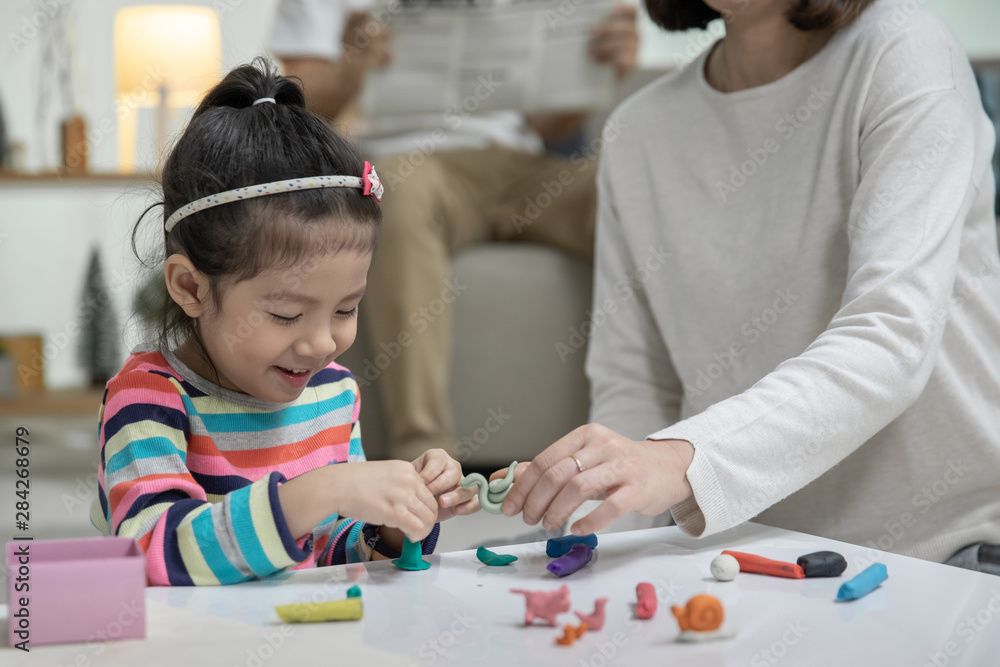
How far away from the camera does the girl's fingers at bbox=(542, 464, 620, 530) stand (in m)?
0.68

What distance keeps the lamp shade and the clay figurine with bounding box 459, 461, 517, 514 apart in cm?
241

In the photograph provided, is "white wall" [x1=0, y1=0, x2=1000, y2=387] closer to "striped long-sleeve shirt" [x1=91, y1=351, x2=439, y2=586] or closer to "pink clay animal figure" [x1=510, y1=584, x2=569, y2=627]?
"striped long-sleeve shirt" [x1=91, y1=351, x2=439, y2=586]

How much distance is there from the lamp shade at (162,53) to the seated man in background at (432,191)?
0.67 m

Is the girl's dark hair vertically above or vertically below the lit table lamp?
above

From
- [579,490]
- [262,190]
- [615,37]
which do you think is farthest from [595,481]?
[615,37]

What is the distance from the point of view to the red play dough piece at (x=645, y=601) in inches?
21.5

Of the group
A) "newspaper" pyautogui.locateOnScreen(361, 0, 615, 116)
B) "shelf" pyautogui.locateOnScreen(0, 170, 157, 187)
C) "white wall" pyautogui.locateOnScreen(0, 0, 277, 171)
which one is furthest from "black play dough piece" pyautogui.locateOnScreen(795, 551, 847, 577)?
"white wall" pyautogui.locateOnScreen(0, 0, 277, 171)

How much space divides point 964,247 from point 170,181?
31.4 inches

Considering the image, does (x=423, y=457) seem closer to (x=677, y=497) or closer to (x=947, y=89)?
(x=677, y=497)

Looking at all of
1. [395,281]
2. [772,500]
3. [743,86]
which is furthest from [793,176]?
[395,281]

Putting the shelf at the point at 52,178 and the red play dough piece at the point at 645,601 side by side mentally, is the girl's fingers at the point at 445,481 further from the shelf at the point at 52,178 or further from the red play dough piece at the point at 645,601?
the shelf at the point at 52,178

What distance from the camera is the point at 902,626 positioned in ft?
1.79

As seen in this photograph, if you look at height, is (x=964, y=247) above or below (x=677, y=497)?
above

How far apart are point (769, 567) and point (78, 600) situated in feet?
1.42
